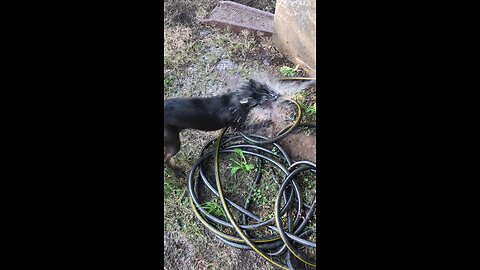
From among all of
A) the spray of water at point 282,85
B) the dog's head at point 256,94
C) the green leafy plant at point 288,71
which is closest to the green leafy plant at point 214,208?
the dog's head at point 256,94

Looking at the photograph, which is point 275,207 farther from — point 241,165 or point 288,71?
point 288,71

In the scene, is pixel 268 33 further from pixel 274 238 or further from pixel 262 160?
pixel 274 238

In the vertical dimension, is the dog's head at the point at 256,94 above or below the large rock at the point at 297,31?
below

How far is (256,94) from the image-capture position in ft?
5.08

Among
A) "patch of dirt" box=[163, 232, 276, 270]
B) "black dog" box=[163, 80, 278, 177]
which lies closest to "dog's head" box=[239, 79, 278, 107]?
"black dog" box=[163, 80, 278, 177]

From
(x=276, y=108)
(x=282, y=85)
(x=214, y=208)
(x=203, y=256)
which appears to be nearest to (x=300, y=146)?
(x=276, y=108)

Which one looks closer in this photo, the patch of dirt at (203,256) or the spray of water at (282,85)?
the patch of dirt at (203,256)

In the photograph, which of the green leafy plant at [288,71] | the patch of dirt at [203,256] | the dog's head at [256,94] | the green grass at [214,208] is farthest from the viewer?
the green leafy plant at [288,71]

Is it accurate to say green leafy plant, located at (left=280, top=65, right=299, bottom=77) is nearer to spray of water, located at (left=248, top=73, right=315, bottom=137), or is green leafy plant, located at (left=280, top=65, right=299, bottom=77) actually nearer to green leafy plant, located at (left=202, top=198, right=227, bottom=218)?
spray of water, located at (left=248, top=73, right=315, bottom=137)

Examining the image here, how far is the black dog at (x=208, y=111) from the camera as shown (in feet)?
4.35

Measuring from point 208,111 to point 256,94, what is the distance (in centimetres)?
24

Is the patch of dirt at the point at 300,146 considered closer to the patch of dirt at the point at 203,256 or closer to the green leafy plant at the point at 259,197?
the green leafy plant at the point at 259,197

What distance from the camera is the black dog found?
133cm

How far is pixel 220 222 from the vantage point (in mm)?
1356
